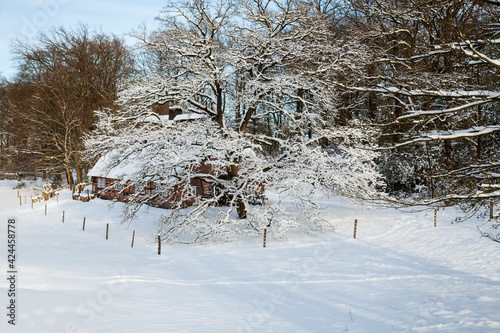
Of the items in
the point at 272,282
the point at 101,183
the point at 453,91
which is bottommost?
the point at 272,282

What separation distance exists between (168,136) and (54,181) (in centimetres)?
3007

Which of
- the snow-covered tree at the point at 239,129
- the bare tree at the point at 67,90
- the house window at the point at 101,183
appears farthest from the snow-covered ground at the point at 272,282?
the bare tree at the point at 67,90

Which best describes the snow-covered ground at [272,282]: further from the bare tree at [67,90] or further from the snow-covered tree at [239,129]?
the bare tree at [67,90]

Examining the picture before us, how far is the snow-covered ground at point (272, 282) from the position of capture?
22.0 ft

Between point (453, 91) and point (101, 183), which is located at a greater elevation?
point (453, 91)

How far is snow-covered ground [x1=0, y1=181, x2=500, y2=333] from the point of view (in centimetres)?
670

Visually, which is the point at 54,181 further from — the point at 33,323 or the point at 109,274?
the point at 33,323

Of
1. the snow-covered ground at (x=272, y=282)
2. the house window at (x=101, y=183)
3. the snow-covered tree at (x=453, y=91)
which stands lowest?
the snow-covered ground at (x=272, y=282)

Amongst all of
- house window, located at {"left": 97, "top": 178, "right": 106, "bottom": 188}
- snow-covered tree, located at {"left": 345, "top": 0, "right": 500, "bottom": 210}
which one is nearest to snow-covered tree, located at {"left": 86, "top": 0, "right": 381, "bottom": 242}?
snow-covered tree, located at {"left": 345, "top": 0, "right": 500, "bottom": 210}

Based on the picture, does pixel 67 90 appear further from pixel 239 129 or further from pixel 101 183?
pixel 239 129

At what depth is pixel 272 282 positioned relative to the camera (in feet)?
32.1

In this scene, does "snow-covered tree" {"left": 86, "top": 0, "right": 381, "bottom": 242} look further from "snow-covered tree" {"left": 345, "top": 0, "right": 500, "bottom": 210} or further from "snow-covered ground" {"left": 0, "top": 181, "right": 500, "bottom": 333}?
"snow-covered tree" {"left": 345, "top": 0, "right": 500, "bottom": 210}

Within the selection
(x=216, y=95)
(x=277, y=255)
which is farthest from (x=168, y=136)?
(x=277, y=255)

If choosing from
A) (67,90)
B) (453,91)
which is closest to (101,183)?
(67,90)
